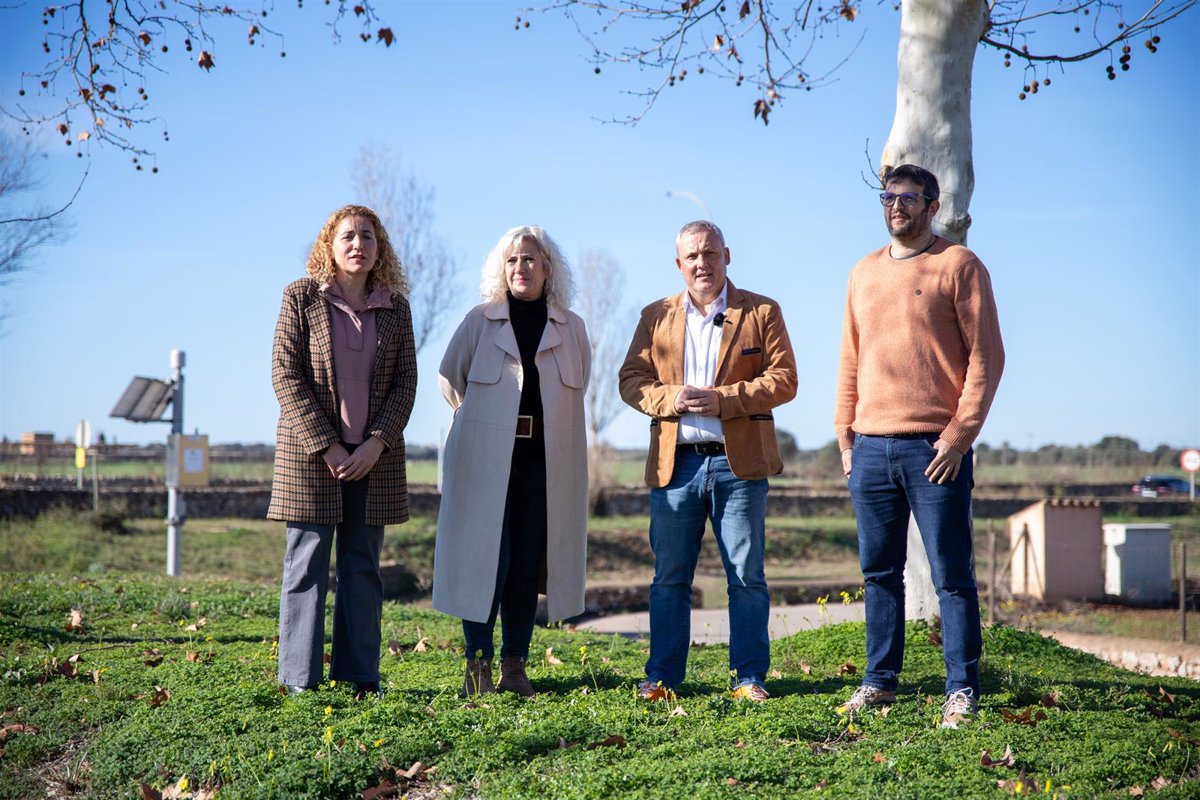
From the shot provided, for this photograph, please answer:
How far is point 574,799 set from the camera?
3678mm

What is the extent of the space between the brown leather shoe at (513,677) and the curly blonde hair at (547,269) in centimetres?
174

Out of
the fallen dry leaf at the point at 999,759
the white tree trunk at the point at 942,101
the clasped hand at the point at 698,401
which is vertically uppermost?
the white tree trunk at the point at 942,101

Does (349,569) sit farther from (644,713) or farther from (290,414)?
(644,713)

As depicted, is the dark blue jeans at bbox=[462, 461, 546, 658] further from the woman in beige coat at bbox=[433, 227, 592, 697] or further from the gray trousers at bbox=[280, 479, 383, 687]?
the gray trousers at bbox=[280, 479, 383, 687]

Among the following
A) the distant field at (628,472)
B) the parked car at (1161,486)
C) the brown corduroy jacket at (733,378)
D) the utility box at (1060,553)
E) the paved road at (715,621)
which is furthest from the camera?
the parked car at (1161,486)

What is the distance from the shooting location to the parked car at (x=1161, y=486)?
1832 inches

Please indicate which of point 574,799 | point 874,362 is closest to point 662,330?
point 874,362

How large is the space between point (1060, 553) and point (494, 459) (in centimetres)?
1676

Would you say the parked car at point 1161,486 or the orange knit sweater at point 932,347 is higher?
the orange knit sweater at point 932,347

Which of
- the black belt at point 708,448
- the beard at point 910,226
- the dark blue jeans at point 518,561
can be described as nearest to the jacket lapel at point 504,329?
the dark blue jeans at point 518,561

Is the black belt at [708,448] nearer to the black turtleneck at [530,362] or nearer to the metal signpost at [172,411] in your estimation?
the black turtleneck at [530,362]

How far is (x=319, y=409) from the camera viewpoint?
4.91 metres

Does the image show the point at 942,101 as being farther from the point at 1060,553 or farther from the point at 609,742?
the point at 1060,553

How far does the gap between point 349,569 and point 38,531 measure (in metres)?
18.1
